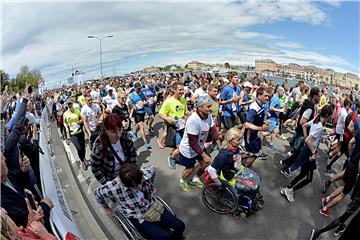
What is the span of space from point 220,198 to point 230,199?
0.18m

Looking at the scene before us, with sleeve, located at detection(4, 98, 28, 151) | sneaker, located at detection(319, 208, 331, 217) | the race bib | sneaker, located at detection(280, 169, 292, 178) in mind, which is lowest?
sneaker, located at detection(319, 208, 331, 217)

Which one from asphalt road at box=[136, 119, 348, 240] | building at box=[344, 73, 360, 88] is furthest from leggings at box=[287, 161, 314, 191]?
building at box=[344, 73, 360, 88]

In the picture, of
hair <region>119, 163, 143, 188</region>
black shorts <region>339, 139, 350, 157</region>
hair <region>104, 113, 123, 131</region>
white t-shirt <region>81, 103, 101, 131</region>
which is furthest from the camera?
white t-shirt <region>81, 103, 101, 131</region>

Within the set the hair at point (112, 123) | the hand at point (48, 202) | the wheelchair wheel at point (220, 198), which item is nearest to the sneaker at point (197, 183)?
the wheelchair wheel at point (220, 198)

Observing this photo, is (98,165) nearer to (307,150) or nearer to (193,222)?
(193,222)

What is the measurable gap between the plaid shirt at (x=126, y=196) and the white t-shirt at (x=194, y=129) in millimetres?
1185

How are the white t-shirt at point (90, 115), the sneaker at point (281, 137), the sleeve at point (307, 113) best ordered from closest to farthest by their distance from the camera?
the sleeve at point (307, 113)
the white t-shirt at point (90, 115)
the sneaker at point (281, 137)

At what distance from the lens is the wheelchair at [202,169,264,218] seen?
369 centimetres

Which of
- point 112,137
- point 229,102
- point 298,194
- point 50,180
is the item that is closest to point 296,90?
point 229,102

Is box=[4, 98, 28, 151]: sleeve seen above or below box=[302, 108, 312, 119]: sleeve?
above

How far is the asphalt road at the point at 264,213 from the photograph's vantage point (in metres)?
3.53

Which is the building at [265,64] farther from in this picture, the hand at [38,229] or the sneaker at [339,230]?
the hand at [38,229]

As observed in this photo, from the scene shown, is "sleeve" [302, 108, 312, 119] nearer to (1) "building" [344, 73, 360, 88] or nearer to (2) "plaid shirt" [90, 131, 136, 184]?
(2) "plaid shirt" [90, 131, 136, 184]

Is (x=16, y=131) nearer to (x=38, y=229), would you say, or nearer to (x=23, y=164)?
(x=23, y=164)
